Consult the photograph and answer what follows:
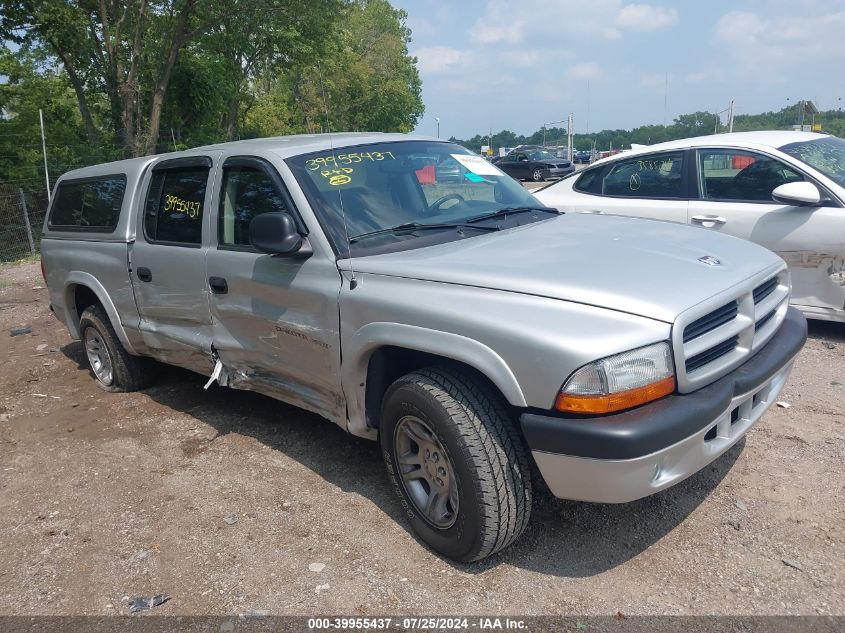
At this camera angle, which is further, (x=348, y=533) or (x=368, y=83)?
(x=368, y=83)

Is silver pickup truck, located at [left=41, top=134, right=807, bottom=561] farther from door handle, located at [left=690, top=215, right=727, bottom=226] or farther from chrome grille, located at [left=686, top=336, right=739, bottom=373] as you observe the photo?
door handle, located at [left=690, top=215, right=727, bottom=226]

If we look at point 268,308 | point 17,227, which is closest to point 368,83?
point 17,227

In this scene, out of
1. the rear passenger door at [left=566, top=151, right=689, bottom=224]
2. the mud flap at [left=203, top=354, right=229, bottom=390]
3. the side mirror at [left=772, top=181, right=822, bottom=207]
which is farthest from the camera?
the rear passenger door at [left=566, top=151, right=689, bottom=224]

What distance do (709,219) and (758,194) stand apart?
16.4 inches

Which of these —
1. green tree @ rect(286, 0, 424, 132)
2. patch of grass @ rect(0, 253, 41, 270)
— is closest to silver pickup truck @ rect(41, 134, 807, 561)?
patch of grass @ rect(0, 253, 41, 270)

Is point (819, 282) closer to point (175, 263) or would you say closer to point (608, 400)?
point (608, 400)

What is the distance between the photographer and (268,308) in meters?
3.65

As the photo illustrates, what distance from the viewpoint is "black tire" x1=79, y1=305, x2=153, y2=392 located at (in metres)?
5.34

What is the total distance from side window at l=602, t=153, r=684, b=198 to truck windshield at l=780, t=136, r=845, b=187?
84 centimetres

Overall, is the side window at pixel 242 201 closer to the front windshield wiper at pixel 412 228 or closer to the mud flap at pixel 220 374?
the front windshield wiper at pixel 412 228

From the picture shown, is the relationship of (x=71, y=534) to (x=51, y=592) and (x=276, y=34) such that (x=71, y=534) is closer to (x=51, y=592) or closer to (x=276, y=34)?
(x=51, y=592)

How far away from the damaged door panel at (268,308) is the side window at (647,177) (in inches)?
148

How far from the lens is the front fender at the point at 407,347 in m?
2.57

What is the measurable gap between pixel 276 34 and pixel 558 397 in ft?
74.8
